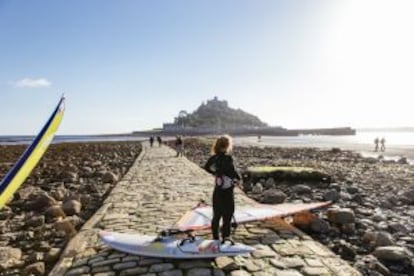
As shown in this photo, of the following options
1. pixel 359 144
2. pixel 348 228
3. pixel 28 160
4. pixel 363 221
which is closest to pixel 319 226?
pixel 348 228

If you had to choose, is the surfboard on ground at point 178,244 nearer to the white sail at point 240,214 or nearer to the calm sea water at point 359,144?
the white sail at point 240,214

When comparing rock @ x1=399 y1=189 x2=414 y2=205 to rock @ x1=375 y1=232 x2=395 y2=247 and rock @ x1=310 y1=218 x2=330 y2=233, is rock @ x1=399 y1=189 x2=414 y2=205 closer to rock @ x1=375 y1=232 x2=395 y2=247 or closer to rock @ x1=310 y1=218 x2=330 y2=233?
rock @ x1=310 y1=218 x2=330 y2=233

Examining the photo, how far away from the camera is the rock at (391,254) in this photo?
268 inches

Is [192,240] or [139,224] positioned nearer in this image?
[192,240]

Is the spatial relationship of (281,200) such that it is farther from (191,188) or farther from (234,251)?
(234,251)

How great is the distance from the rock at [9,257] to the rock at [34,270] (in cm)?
67

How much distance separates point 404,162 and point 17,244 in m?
31.8

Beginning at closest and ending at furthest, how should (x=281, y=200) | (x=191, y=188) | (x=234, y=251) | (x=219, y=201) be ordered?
(x=234, y=251) → (x=219, y=201) → (x=281, y=200) → (x=191, y=188)

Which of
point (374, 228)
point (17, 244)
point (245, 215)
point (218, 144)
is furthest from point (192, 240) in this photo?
point (374, 228)

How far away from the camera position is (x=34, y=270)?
6070 millimetres

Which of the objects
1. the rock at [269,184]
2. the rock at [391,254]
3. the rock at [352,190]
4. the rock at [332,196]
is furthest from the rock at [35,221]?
the rock at [352,190]

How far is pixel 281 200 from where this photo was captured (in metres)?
11.7

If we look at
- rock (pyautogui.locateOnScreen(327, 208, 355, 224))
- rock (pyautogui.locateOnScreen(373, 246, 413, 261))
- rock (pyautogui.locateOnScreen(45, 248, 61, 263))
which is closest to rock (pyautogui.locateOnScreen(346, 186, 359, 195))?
rock (pyautogui.locateOnScreen(327, 208, 355, 224))

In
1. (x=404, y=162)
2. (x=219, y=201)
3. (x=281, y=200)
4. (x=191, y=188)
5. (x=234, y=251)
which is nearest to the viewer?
(x=234, y=251)
